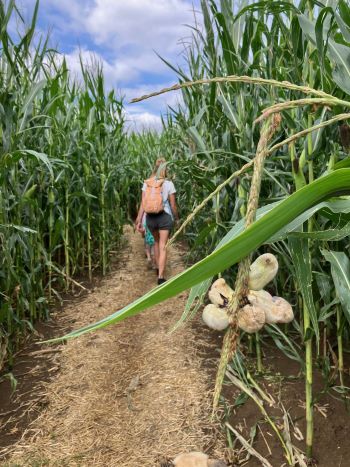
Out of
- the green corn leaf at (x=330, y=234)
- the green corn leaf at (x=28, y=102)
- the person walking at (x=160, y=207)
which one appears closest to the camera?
the green corn leaf at (x=330, y=234)

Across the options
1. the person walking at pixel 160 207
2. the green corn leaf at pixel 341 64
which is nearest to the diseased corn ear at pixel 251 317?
Answer: the green corn leaf at pixel 341 64

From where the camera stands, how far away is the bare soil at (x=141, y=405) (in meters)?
1.98

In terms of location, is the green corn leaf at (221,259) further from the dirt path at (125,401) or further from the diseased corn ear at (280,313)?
the dirt path at (125,401)

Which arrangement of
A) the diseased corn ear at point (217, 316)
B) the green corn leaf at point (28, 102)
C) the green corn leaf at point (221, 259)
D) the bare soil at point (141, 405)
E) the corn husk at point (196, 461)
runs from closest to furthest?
the green corn leaf at point (221, 259) < the diseased corn ear at point (217, 316) < the corn husk at point (196, 461) < the bare soil at point (141, 405) < the green corn leaf at point (28, 102)

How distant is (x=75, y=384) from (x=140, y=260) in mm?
3503

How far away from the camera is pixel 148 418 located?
2.32 m

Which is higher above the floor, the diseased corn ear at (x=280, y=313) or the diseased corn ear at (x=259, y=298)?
the diseased corn ear at (x=259, y=298)

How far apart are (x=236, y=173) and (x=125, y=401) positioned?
2350 millimetres

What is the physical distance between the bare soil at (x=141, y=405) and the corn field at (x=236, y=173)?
0.15 metres

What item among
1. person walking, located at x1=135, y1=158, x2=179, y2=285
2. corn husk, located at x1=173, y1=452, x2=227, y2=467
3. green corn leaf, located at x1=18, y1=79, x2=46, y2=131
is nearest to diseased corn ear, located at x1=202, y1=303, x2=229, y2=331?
corn husk, located at x1=173, y1=452, x2=227, y2=467

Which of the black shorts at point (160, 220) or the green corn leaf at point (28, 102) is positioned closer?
the green corn leaf at point (28, 102)

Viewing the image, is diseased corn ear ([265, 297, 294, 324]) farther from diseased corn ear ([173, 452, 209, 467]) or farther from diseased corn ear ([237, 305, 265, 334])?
diseased corn ear ([173, 452, 209, 467])

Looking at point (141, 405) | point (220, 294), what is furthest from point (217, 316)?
point (141, 405)

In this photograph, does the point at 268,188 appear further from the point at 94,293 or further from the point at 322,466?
the point at 94,293
